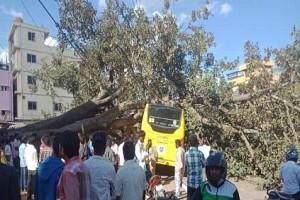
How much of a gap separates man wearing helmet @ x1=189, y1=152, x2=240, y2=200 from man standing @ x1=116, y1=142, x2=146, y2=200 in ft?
5.67

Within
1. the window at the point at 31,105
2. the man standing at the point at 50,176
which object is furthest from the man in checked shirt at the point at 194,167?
the window at the point at 31,105

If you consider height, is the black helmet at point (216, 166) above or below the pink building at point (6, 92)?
below

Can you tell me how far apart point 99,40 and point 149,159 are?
7755 millimetres

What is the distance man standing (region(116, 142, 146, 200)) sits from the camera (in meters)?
5.39

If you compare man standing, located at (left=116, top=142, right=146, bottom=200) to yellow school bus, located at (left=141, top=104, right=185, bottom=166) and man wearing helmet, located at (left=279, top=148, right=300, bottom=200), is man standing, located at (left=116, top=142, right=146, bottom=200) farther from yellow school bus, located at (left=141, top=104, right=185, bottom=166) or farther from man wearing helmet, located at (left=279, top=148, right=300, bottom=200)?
yellow school bus, located at (left=141, top=104, right=185, bottom=166)

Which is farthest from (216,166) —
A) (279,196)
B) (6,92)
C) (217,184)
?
(6,92)

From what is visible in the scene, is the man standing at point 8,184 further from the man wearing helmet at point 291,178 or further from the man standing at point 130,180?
the man wearing helmet at point 291,178

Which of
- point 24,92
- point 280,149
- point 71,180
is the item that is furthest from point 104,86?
point 24,92

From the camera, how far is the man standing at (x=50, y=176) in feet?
15.0

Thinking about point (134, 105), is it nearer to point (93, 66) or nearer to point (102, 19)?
point (93, 66)

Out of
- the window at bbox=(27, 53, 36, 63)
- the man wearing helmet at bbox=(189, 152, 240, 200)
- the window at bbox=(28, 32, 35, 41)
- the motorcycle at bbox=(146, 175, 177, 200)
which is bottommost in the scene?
the motorcycle at bbox=(146, 175, 177, 200)

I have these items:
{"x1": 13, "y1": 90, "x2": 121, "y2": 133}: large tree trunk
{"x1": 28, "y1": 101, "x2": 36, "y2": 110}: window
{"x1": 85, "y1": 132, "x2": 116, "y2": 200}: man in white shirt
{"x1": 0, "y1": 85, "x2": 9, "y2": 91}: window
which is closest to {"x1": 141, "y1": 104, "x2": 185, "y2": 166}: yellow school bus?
{"x1": 13, "y1": 90, "x2": 121, "y2": 133}: large tree trunk

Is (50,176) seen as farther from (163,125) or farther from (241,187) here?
(163,125)

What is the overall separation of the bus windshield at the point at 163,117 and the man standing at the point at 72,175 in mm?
12859
